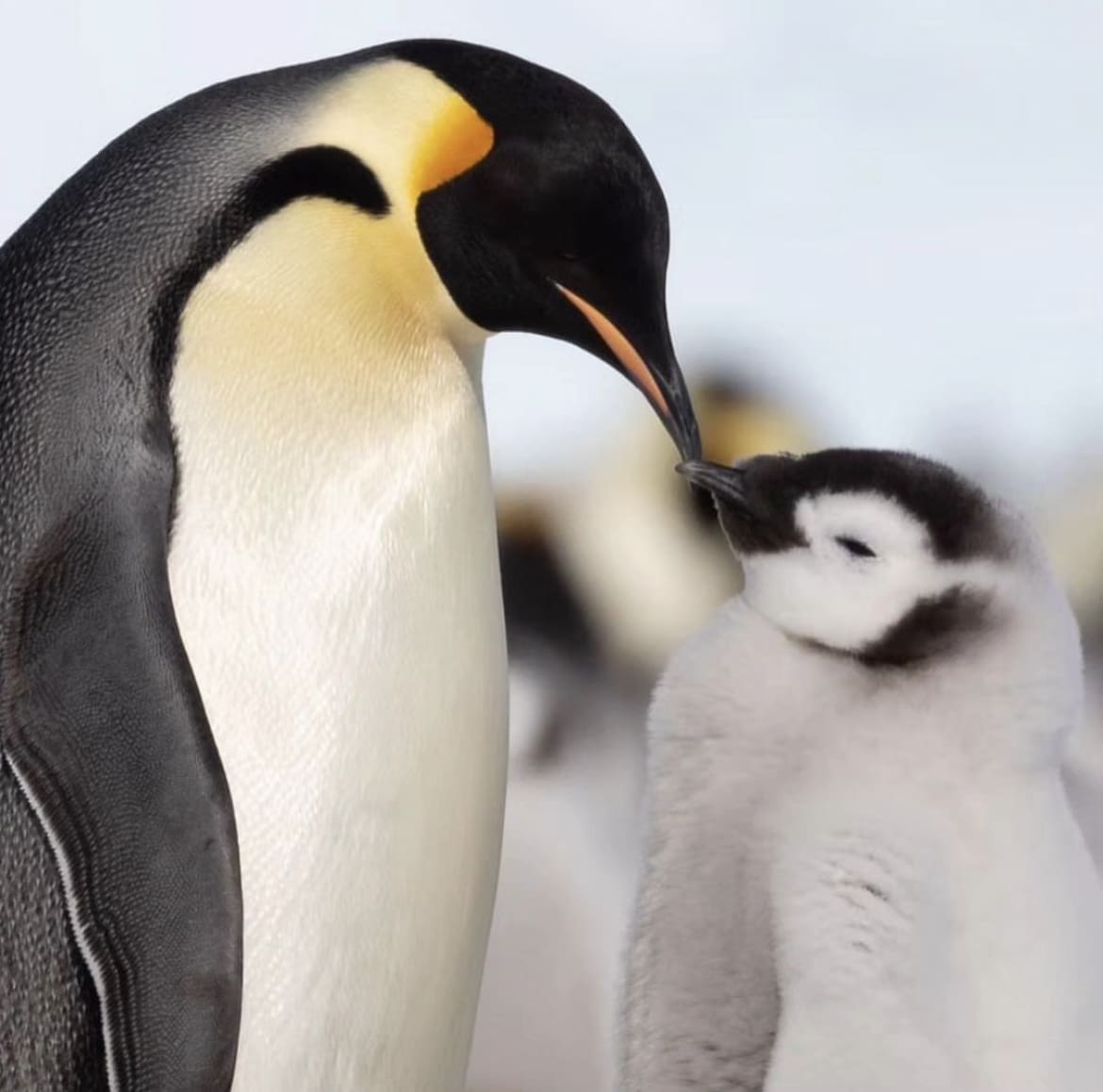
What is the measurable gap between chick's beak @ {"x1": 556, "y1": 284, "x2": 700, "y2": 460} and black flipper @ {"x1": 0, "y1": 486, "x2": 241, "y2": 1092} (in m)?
0.29

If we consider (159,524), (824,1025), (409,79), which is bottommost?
(824,1025)

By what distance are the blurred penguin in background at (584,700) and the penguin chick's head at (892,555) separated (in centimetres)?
74

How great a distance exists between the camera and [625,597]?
316 centimetres

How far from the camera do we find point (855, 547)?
3.57 ft

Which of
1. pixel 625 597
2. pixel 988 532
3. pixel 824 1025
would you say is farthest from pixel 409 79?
pixel 625 597

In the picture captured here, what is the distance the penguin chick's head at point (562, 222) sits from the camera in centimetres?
109

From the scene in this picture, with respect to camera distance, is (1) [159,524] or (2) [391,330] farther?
(2) [391,330]

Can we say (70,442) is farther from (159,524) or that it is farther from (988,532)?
(988,532)

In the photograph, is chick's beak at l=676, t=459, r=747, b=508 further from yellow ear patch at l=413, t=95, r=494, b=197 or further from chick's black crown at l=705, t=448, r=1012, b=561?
yellow ear patch at l=413, t=95, r=494, b=197

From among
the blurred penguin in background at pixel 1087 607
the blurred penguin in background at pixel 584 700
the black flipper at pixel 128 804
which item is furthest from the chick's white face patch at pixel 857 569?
the blurred penguin in background at pixel 1087 607

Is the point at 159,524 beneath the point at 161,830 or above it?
above

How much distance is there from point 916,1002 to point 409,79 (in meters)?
0.60

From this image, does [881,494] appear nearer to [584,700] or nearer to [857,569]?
[857,569]

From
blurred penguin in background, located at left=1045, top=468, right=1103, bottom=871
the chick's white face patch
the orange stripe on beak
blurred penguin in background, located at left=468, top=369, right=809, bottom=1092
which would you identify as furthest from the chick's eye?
blurred penguin in background, located at left=1045, top=468, right=1103, bottom=871
